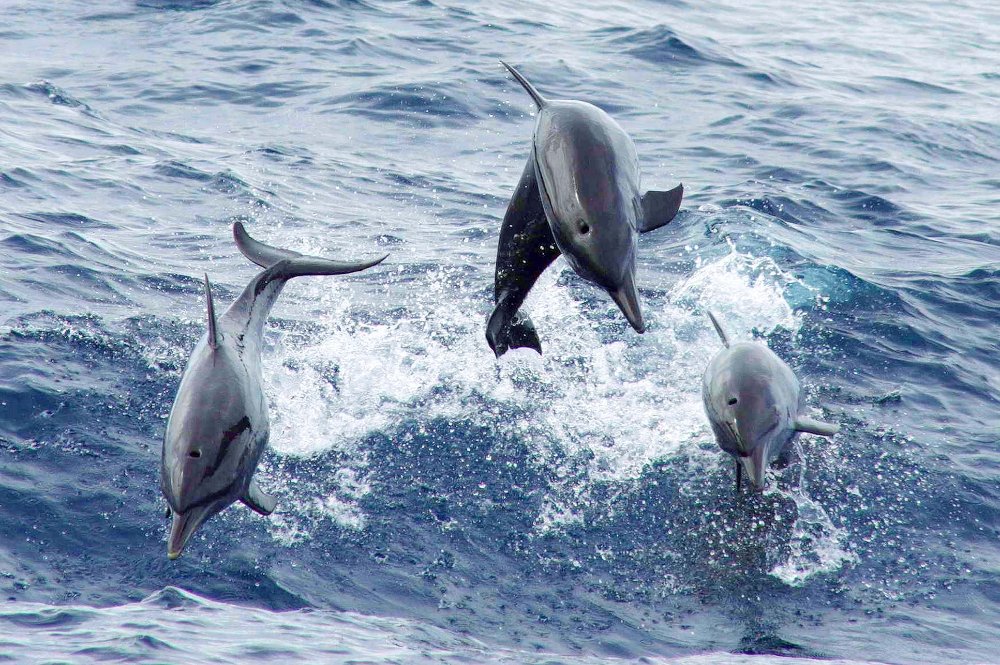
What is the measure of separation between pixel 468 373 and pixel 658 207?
4.09 metres

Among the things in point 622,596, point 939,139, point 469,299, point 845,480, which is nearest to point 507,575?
point 622,596

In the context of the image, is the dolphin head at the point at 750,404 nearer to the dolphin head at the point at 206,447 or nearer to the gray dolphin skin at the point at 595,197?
the gray dolphin skin at the point at 595,197

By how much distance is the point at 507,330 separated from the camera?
8.75 meters

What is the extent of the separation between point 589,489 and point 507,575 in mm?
1267

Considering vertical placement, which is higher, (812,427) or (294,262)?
(294,262)

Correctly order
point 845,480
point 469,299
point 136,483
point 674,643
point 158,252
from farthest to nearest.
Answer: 1. point 158,252
2. point 469,299
3. point 845,480
4. point 136,483
5. point 674,643

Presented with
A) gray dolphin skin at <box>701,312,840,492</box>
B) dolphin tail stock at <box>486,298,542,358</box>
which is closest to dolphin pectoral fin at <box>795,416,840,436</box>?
gray dolphin skin at <box>701,312,840,492</box>

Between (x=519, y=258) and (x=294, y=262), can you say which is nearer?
(x=294, y=262)

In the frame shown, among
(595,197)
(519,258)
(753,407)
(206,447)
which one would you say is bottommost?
(753,407)

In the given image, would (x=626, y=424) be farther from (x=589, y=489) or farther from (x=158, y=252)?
Answer: (x=158, y=252)

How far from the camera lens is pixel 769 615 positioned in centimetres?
776

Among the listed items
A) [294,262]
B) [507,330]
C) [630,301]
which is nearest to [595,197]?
[630,301]

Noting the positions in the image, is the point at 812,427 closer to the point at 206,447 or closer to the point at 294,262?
the point at 294,262

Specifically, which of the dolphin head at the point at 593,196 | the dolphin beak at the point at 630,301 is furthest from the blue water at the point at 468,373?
the dolphin head at the point at 593,196
